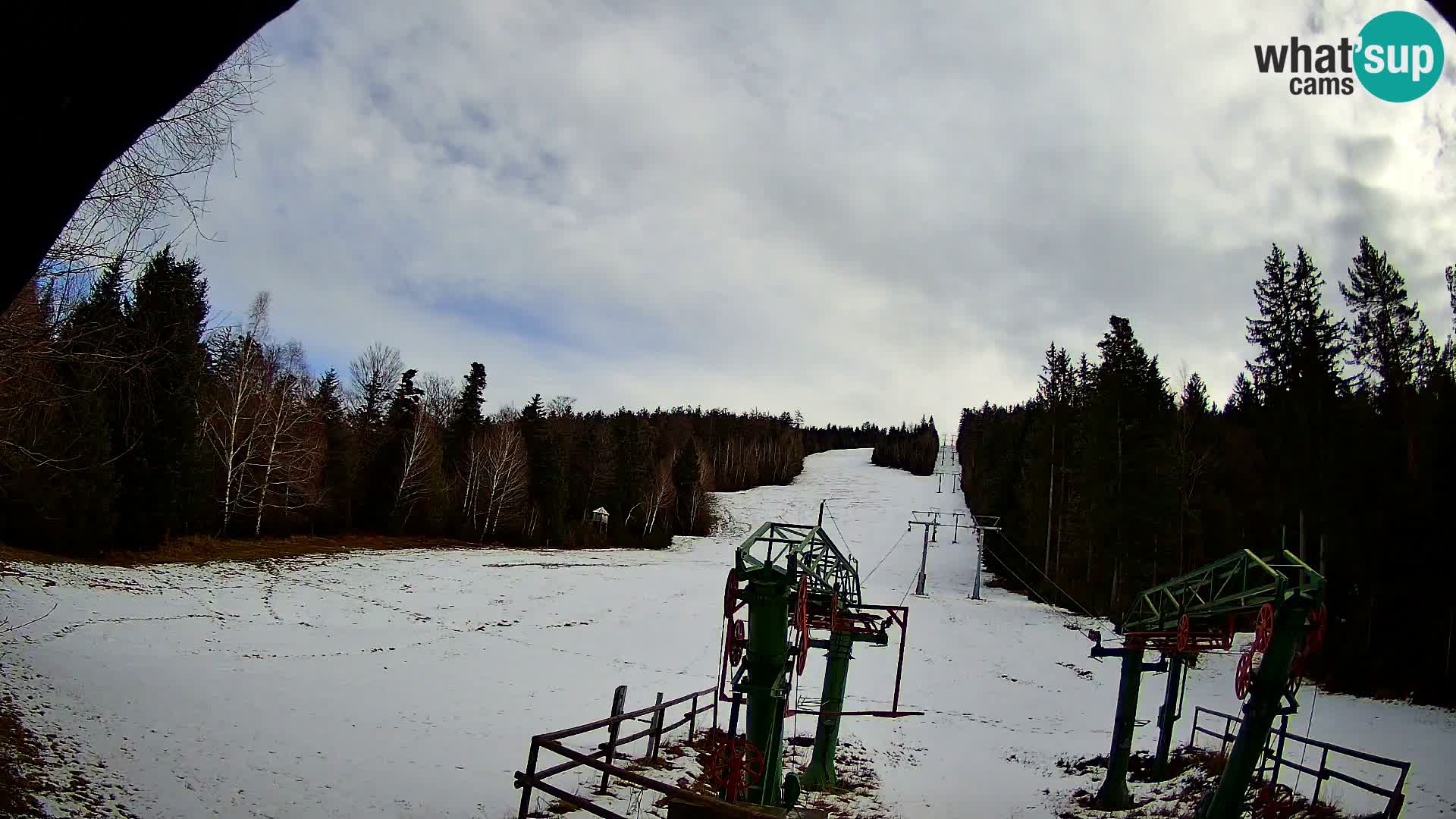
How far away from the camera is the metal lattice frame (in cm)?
1074

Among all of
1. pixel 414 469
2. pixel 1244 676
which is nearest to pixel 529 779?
pixel 1244 676

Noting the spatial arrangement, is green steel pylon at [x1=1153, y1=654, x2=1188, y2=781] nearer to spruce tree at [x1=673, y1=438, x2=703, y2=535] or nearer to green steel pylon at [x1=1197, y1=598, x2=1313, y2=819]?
green steel pylon at [x1=1197, y1=598, x2=1313, y2=819]

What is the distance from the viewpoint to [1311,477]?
24344 millimetres

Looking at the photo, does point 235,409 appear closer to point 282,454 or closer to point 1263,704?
point 282,454

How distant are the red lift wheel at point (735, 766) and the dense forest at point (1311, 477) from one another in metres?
12.6

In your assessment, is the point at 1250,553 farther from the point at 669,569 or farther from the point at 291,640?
the point at 669,569

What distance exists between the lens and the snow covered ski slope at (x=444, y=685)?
1192 centimetres

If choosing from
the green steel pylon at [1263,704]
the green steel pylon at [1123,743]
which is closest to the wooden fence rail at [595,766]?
the green steel pylon at [1263,704]

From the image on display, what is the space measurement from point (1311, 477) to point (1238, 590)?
15152mm

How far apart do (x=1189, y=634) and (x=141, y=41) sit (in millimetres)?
17116

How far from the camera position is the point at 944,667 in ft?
89.0

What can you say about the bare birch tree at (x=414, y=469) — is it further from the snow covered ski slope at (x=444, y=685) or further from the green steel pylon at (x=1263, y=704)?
the green steel pylon at (x=1263, y=704)

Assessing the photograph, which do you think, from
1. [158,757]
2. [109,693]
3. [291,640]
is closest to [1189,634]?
[158,757]

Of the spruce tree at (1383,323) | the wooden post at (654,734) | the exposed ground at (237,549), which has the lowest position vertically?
the exposed ground at (237,549)
